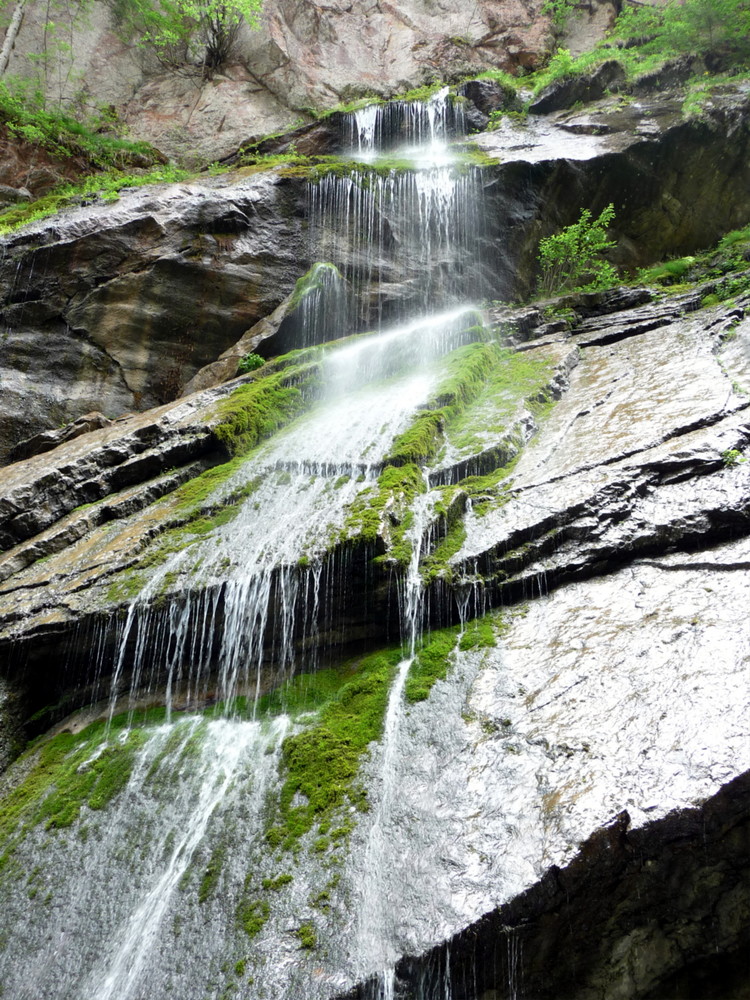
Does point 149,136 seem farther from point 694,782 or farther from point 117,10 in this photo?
point 694,782

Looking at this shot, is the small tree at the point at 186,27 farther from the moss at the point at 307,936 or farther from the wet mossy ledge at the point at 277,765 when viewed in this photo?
the moss at the point at 307,936

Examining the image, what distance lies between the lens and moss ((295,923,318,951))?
368cm

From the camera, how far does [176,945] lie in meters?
3.95

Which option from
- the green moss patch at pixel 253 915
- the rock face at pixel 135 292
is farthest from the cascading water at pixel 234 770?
the rock face at pixel 135 292

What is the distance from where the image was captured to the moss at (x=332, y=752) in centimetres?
446

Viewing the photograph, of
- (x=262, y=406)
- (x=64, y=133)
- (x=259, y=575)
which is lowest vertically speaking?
(x=259, y=575)

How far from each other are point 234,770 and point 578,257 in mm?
12705

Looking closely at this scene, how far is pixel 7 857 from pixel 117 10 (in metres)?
26.1

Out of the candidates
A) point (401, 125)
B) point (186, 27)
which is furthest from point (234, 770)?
point (186, 27)

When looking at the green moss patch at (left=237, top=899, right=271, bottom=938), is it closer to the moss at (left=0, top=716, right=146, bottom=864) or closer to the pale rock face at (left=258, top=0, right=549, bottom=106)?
the moss at (left=0, top=716, right=146, bottom=864)

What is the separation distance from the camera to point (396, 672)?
538cm

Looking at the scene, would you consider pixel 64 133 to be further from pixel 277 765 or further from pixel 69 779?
pixel 277 765

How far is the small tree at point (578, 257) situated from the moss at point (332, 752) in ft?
36.8

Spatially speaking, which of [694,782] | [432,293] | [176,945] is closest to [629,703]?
[694,782]
